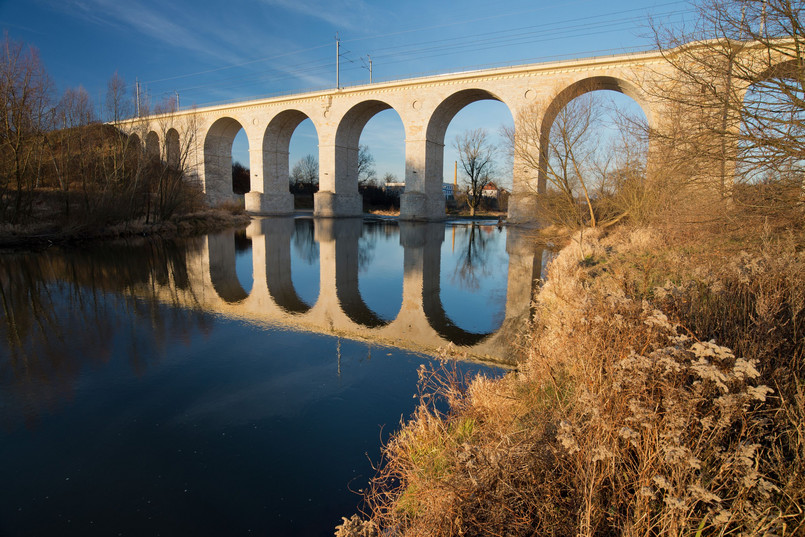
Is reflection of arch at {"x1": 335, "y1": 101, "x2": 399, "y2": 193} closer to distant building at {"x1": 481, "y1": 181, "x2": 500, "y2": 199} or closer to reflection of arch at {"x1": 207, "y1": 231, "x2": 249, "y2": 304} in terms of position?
reflection of arch at {"x1": 207, "y1": 231, "x2": 249, "y2": 304}

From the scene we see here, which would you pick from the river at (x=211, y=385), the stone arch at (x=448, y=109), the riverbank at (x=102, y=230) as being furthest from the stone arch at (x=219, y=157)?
the river at (x=211, y=385)

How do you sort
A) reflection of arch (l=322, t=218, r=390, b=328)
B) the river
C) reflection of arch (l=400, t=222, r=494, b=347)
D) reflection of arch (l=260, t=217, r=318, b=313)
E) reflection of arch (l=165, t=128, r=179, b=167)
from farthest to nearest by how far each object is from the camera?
reflection of arch (l=165, t=128, r=179, b=167) → reflection of arch (l=260, t=217, r=318, b=313) → reflection of arch (l=322, t=218, r=390, b=328) → reflection of arch (l=400, t=222, r=494, b=347) → the river

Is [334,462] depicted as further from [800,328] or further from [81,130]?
[81,130]

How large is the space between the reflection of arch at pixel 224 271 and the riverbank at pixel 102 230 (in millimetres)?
3104

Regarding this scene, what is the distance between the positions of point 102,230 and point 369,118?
24.2 m

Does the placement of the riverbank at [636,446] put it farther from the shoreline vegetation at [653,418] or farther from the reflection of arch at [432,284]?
the reflection of arch at [432,284]

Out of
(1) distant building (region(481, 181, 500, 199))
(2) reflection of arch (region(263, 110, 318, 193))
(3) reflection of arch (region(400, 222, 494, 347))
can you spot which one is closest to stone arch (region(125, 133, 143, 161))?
(3) reflection of arch (region(400, 222, 494, 347))

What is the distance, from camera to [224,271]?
10.6m

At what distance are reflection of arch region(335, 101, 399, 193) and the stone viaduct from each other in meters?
0.08

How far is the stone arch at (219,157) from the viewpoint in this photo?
133ft

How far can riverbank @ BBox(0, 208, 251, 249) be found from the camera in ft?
44.0

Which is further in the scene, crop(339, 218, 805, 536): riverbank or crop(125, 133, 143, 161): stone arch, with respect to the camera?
crop(125, 133, 143, 161): stone arch

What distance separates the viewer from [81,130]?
16.9 meters

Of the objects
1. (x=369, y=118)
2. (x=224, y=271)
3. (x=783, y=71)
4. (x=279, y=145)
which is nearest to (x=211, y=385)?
(x=224, y=271)
